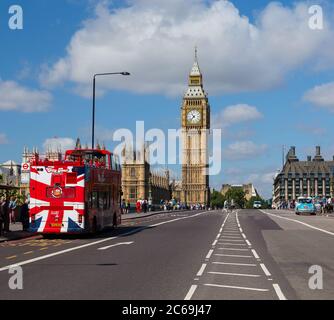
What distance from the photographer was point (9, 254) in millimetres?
A: 21203

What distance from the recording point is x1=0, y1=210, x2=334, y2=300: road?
12562 millimetres

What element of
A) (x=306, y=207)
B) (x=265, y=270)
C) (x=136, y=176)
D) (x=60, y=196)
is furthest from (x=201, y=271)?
(x=136, y=176)

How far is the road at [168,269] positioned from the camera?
12562 millimetres

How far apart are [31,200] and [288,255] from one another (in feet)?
41.1

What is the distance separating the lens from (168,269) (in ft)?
54.4

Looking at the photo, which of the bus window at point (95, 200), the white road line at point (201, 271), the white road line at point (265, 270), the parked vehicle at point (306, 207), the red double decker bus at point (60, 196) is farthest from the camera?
the parked vehicle at point (306, 207)

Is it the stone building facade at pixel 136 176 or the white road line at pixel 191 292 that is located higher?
the stone building facade at pixel 136 176

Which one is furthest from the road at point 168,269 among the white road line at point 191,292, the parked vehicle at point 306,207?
the parked vehicle at point 306,207

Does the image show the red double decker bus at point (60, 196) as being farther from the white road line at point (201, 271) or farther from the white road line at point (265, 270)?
the white road line at point (265, 270)

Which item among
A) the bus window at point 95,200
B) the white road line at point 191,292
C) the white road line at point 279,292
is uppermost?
the bus window at point 95,200

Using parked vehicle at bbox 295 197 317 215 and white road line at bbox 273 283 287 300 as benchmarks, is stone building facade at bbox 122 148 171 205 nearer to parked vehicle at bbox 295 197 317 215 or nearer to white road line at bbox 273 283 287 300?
parked vehicle at bbox 295 197 317 215

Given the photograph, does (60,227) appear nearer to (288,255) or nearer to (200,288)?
(288,255)

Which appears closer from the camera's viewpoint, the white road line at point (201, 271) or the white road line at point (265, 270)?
the white road line at point (201, 271)
